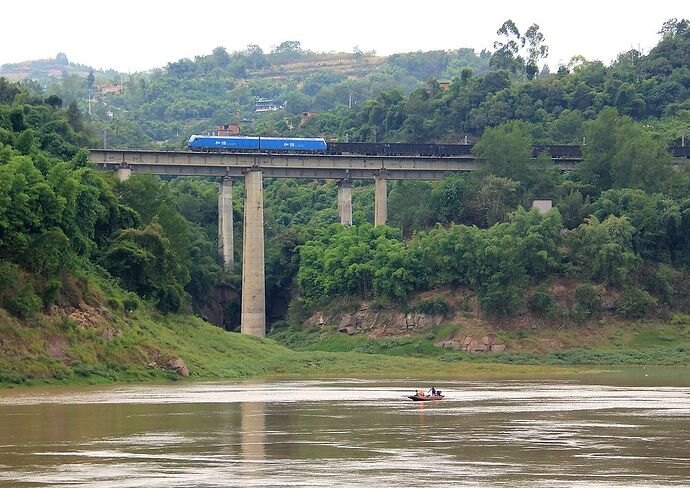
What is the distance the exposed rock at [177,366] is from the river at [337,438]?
406 inches

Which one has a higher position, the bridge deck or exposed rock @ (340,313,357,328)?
the bridge deck

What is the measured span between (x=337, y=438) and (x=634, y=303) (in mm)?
83264

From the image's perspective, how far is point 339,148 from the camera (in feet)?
500

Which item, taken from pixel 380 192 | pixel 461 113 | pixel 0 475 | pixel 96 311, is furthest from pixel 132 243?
pixel 461 113

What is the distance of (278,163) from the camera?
14488 cm

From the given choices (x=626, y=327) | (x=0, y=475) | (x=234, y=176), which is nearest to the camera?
(x=0, y=475)

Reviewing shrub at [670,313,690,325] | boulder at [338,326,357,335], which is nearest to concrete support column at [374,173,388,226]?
boulder at [338,326,357,335]

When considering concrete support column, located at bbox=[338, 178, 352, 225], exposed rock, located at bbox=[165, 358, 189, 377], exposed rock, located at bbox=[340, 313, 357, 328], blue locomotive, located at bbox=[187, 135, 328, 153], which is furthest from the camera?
concrete support column, located at bbox=[338, 178, 352, 225]

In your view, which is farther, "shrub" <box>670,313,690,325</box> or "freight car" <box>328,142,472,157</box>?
"freight car" <box>328,142,472,157</box>

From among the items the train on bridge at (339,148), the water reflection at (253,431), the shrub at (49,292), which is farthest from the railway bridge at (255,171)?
the water reflection at (253,431)

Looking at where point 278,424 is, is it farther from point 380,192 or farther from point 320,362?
point 380,192

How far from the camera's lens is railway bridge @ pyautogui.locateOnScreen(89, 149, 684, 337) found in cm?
13800

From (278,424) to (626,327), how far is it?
78203 millimetres

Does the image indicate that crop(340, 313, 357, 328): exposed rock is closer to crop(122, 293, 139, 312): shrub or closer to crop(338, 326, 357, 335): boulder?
crop(338, 326, 357, 335): boulder
